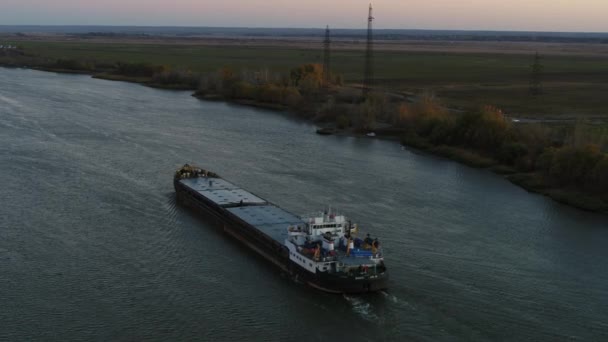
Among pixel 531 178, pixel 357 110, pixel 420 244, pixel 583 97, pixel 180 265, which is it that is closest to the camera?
pixel 180 265

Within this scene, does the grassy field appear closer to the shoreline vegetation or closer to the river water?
the shoreline vegetation

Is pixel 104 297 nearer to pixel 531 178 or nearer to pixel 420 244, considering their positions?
pixel 420 244

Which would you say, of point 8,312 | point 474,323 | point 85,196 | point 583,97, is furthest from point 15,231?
point 583,97

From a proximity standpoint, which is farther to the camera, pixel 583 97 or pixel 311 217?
pixel 583 97

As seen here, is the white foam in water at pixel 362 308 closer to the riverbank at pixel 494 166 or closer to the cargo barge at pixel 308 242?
the cargo barge at pixel 308 242

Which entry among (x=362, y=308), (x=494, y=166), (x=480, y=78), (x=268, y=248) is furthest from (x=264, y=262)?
(x=480, y=78)

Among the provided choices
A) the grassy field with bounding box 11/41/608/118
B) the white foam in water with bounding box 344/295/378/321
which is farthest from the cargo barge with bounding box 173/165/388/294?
the grassy field with bounding box 11/41/608/118

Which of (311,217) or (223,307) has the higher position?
(311,217)

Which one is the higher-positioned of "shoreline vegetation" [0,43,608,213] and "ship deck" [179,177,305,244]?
"shoreline vegetation" [0,43,608,213]
